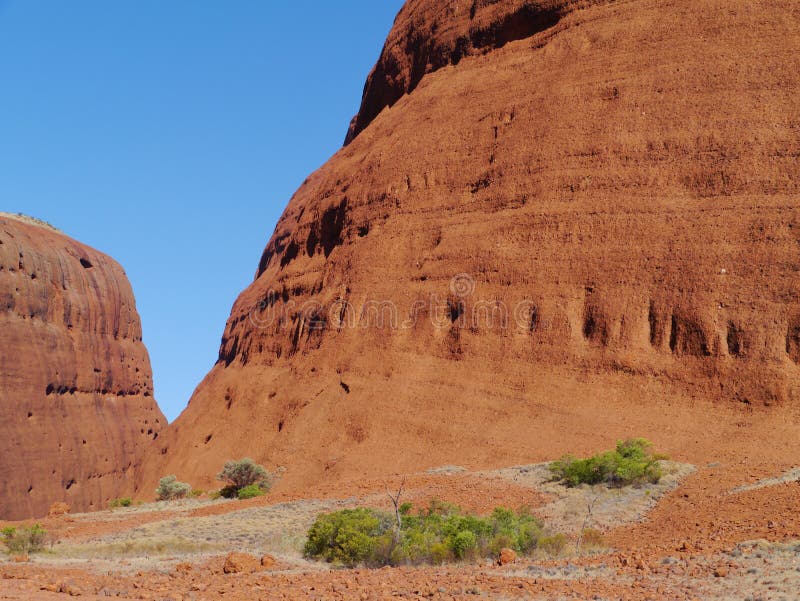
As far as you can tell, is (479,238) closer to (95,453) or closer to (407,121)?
(407,121)

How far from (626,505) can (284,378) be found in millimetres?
20151

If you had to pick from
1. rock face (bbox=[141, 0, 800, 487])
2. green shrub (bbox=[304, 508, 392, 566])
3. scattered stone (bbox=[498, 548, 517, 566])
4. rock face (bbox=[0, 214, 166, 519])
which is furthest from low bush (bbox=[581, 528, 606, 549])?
rock face (bbox=[0, 214, 166, 519])

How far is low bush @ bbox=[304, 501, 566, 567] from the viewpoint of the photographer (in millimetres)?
15195

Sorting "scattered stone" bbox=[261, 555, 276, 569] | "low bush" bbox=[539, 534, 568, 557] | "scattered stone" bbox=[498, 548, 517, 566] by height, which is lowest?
"scattered stone" bbox=[261, 555, 276, 569]

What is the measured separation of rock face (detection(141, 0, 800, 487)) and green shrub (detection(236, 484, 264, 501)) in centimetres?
189

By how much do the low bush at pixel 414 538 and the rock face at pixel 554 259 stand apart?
980cm

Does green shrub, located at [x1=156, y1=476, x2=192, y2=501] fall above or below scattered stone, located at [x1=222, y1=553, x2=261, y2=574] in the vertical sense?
below

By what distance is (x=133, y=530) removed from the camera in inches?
898

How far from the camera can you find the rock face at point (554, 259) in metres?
27.8

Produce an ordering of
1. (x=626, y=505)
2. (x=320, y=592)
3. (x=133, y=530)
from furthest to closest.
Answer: (x=133, y=530), (x=626, y=505), (x=320, y=592)

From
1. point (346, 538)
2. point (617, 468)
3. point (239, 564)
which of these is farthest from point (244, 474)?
point (239, 564)

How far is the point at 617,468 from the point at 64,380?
46.9 metres

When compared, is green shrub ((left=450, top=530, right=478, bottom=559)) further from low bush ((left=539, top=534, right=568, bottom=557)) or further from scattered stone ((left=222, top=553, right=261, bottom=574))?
scattered stone ((left=222, top=553, right=261, bottom=574))

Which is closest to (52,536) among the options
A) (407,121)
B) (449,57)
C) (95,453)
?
(407,121)
